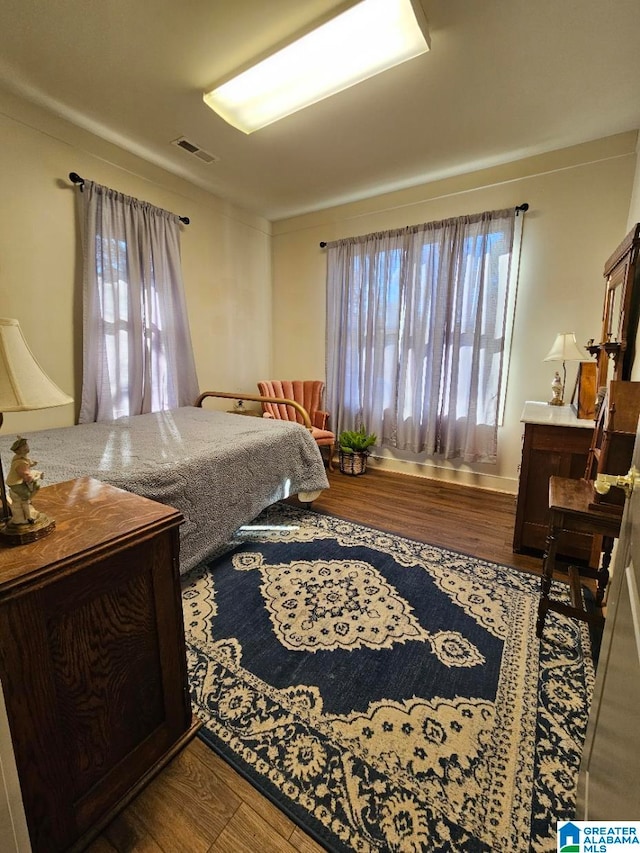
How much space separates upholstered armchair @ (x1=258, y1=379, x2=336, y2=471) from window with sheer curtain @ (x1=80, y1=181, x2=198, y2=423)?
844 mm

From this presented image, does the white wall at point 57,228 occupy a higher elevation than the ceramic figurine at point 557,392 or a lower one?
higher

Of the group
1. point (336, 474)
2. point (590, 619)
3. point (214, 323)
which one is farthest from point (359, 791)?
point (214, 323)

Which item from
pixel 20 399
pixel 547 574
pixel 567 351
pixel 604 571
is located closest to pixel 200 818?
pixel 20 399

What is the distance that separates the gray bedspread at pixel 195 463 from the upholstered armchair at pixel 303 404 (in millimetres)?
902

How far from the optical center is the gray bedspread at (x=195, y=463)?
1.70 m

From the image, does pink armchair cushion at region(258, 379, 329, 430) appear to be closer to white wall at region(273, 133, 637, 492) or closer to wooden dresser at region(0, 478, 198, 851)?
white wall at region(273, 133, 637, 492)

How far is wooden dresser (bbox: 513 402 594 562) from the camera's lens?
6.85ft

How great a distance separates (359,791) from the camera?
1.04 meters

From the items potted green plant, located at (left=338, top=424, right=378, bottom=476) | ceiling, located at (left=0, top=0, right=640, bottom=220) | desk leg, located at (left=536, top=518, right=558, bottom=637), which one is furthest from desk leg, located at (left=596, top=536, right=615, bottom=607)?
ceiling, located at (left=0, top=0, right=640, bottom=220)

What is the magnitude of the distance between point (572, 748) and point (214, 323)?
385 centimetres

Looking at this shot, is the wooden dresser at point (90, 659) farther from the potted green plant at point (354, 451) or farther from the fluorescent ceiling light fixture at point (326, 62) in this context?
the potted green plant at point (354, 451)

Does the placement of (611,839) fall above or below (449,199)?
below

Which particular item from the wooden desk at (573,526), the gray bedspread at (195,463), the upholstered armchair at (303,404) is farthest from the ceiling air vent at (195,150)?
the wooden desk at (573,526)

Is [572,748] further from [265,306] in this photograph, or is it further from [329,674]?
[265,306]
